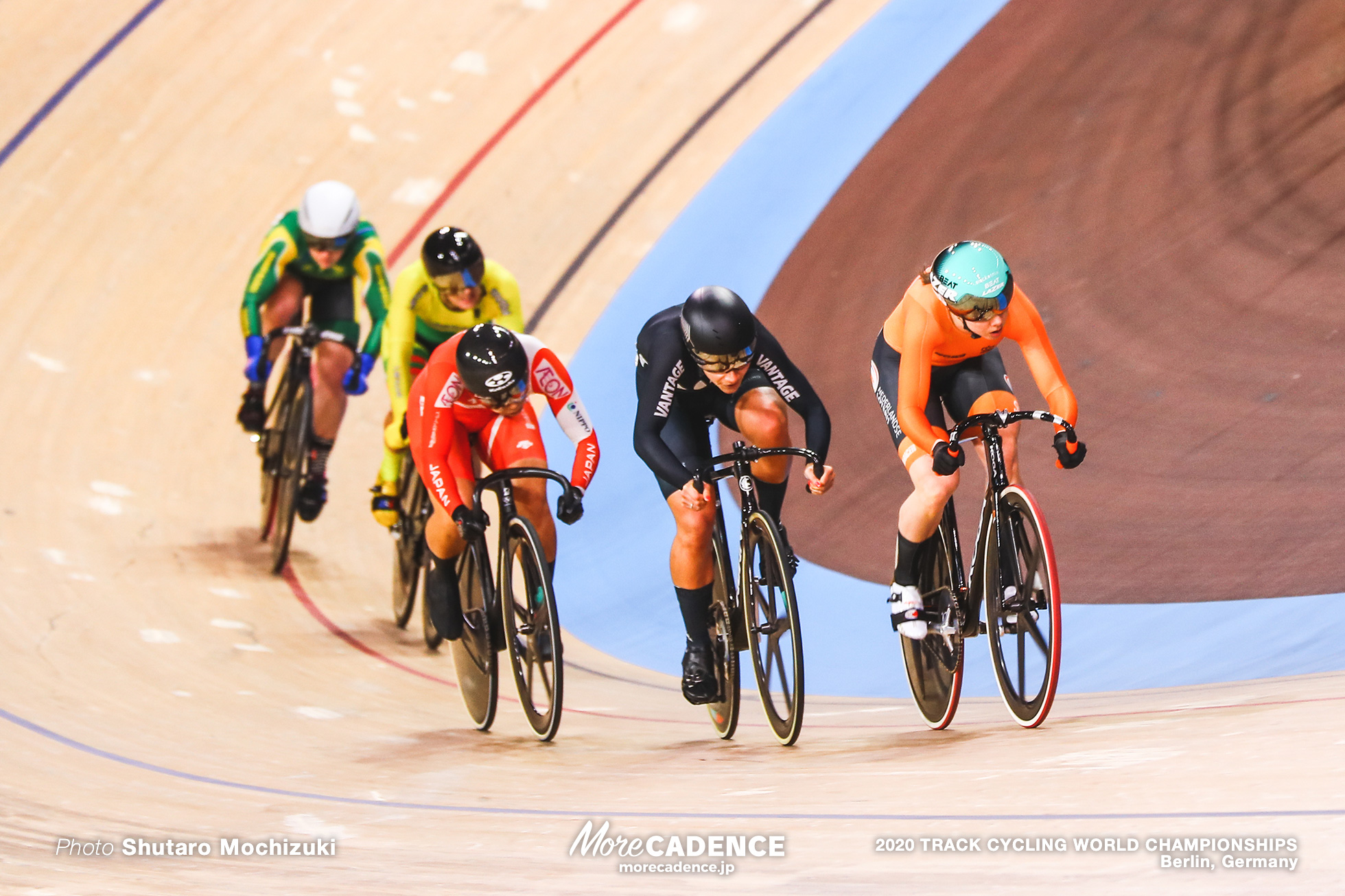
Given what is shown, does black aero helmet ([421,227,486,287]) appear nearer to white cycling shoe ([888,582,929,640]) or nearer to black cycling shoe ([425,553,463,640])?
black cycling shoe ([425,553,463,640])

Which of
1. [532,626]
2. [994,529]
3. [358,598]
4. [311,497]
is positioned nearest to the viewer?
[994,529]

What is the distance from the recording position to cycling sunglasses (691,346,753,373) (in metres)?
3.11

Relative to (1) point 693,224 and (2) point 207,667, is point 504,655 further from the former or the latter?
(1) point 693,224

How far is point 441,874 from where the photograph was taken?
7.47 ft

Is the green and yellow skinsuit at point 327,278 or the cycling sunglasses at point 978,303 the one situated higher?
the green and yellow skinsuit at point 327,278

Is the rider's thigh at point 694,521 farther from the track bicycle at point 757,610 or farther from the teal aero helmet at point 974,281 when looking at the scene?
the teal aero helmet at point 974,281

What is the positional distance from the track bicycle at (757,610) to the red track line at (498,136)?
4048mm

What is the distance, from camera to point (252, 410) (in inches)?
202

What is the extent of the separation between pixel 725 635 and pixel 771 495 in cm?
36

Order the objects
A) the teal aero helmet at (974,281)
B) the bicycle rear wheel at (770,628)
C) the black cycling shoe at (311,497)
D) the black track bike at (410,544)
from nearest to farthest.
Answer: the teal aero helmet at (974,281) < the bicycle rear wheel at (770,628) < the black track bike at (410,544) < the black cycling shoe at (311,497)

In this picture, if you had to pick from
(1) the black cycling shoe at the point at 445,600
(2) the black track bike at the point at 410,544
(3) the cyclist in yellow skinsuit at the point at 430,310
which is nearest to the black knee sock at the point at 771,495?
(1) the black cycling shoe at the point at 445,600

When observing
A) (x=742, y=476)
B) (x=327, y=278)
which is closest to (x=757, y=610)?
(x=742, y=476)

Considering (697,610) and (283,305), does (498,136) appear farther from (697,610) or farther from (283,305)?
(697,610)

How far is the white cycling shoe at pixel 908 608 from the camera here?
3229 millimetres
